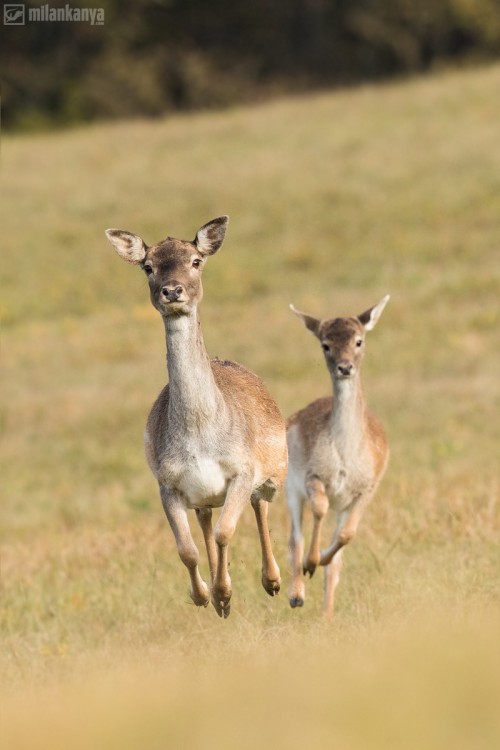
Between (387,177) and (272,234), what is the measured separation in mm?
4869

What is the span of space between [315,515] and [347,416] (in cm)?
86

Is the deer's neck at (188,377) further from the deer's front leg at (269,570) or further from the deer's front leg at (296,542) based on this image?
the deer's front leg at (296,542)

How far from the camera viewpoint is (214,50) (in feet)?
231

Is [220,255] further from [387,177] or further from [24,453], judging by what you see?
[24,453]

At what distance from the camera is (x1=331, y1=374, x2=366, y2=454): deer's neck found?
10.5m

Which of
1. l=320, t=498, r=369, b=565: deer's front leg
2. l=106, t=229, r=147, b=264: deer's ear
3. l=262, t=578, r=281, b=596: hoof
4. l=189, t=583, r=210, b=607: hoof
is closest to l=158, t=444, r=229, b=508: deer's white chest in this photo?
l=189, t=583, r=210, b=607: hoof

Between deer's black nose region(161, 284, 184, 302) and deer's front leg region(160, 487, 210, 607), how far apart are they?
3.90 ft

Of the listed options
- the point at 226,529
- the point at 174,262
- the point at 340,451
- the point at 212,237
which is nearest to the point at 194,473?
the point at 226,529

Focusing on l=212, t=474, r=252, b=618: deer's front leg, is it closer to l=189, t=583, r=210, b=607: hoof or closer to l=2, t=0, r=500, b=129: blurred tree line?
l=189, t=583, r=210, b=607: hoof

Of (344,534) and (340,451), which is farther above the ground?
(340,451)

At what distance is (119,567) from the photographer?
1188 centimetres

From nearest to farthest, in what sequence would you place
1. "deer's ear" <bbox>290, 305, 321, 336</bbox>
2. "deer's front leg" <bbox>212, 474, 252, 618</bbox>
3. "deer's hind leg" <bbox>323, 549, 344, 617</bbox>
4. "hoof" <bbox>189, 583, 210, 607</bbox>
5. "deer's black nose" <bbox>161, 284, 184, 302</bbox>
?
"deer's black nose" <bbox>161, 284, 184, 302</bbox> < "deer's front leg" <bbox>212, 474, 252, 618</bbox> < "hoof" <bbox>189, 583, 210, 607</bbox> < "deer's hind leg" <bbox>323, 549, 344, 617</bbox> < "deer's ear" <bbox>290, 305, 321, 336</bbox>

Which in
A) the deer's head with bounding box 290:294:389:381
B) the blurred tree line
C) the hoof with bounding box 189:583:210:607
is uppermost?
the blurred tree line

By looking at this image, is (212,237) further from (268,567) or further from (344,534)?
(344,534)
